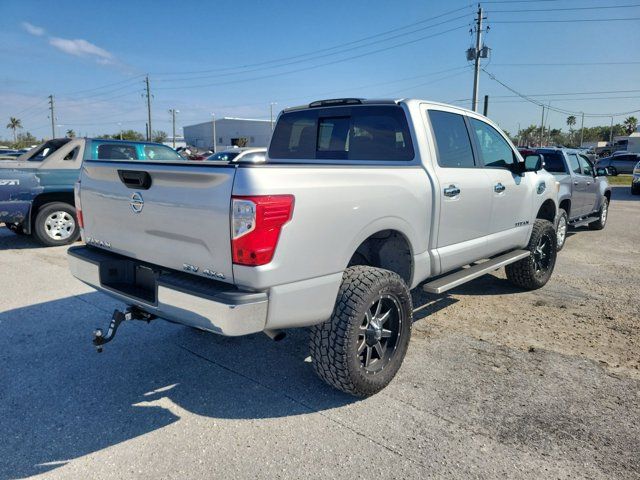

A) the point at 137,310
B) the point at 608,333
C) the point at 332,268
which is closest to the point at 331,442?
the point at 332,268

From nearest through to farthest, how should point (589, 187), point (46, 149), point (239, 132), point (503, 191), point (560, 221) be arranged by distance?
point (503, 191) → point (560, 221) → point (46, 149) → point (589, 187) → point (239, 132)

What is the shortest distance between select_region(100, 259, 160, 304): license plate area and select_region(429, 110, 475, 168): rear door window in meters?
2.37

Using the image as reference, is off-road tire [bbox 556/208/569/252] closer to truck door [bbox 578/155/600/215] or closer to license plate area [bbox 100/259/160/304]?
truck door [bbox 578/155/600/215]

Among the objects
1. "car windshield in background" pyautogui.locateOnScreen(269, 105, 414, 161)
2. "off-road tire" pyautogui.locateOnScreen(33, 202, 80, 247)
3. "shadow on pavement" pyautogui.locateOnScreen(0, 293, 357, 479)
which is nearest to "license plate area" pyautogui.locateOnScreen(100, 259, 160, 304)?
"shadow on pavement" pyautogui.locateOnScreen(0, 293, 357, 479)

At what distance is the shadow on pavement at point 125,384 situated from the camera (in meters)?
2.70

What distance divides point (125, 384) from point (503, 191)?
3.73 meters

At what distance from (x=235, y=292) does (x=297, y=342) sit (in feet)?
5.88

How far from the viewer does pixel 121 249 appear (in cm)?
309

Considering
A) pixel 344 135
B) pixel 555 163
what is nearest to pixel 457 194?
pixel 344 135

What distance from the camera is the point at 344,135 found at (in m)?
4.16

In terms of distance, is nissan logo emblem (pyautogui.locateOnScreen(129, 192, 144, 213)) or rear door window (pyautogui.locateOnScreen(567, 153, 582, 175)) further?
rear door window (pyautogui.locateOnScreen(567, 153, 582, 175))

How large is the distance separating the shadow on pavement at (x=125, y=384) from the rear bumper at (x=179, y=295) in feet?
2.31

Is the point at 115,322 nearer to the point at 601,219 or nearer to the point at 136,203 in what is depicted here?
the point at 136,203

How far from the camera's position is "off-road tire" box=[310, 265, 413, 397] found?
9.28 feet
